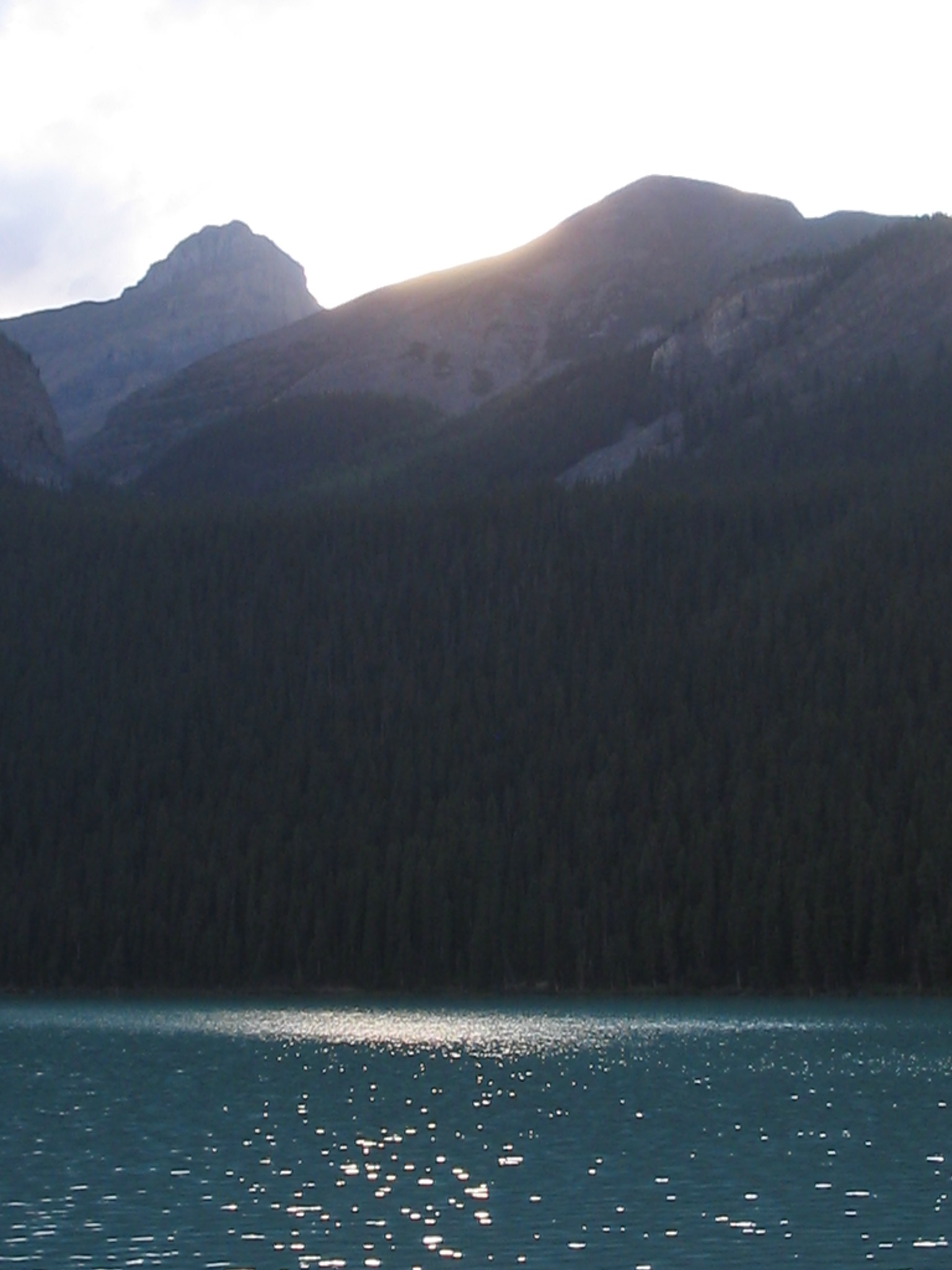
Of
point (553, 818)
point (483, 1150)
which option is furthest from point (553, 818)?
point (483, 1150)

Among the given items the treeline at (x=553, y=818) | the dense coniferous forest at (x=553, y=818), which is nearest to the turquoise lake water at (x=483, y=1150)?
the dense coniferous forest at (x=553, y=818)

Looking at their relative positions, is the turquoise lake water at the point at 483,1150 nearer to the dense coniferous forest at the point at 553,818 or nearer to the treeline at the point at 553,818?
the dense coniferous forest at the point at 553,818

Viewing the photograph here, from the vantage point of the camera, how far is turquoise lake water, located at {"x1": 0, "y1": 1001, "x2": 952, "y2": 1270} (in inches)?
1561

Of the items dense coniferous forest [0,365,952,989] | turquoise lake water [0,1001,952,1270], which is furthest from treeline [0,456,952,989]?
turquoise lake water [0,1001,952,1270]

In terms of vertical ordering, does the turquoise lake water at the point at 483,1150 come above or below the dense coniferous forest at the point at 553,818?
below

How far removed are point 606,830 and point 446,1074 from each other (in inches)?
3247

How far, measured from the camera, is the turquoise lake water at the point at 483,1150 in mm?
39656

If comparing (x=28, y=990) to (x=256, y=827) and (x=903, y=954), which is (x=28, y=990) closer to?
(x=256, y=827)

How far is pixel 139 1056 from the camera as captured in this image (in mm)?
84938

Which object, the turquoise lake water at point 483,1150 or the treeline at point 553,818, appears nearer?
the turquoise lake water at point 483,1150

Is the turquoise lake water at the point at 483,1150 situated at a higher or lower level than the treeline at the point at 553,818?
lower

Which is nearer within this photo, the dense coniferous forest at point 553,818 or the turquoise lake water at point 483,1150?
the turquoise lake water at point 483,1150

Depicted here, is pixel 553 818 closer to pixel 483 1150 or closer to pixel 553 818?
pixel 553 818

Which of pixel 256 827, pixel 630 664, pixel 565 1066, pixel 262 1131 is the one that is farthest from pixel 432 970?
pixel 262 1131
